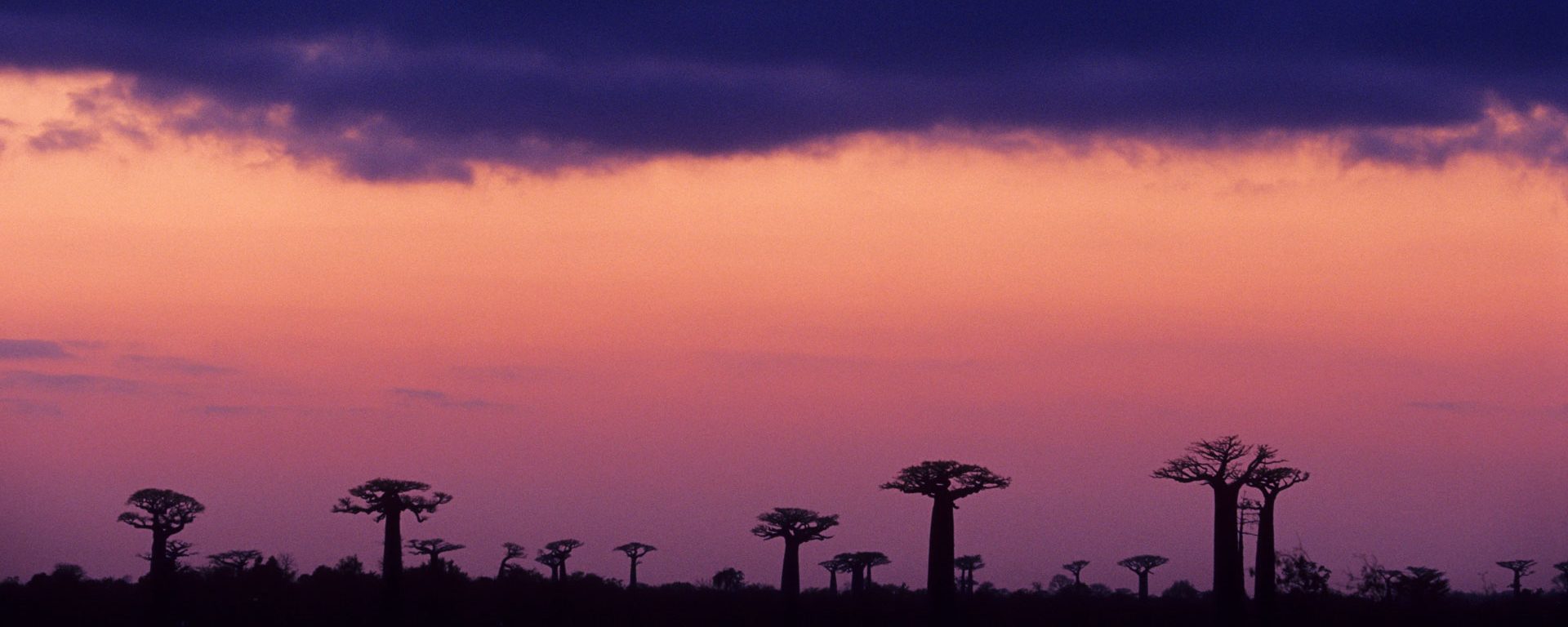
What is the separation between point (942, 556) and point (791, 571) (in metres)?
11.5

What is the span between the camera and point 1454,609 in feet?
206

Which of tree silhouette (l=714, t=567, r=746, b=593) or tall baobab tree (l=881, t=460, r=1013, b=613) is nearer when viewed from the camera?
tall baobab tree (l=881, t=460, r=1013, b=613)

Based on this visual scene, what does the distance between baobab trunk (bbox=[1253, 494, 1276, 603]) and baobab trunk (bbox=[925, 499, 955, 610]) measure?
10.6 m

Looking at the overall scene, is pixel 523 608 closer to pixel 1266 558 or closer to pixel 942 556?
pixel 942 556

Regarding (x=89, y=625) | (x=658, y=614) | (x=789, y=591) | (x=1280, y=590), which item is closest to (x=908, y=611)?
(x=789, y=591)

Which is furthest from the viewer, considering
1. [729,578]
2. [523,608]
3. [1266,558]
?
[729,578]

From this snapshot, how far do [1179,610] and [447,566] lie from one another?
3373 centimetres

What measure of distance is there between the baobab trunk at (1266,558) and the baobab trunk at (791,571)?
20.1 m

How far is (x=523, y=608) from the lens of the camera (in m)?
65.6

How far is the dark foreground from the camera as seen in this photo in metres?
58.8

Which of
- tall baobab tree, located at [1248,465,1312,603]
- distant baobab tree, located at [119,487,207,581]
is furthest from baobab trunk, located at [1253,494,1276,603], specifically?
distant baobab tree, located at [119,487,207,581]

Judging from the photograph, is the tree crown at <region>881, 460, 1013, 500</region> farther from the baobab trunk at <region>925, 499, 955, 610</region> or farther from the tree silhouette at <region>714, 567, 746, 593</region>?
the tree silhouette at <region>714, 567, 746, 593</region>

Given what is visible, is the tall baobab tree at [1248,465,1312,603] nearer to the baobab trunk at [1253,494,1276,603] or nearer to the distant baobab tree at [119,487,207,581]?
the baobab trunk at [1253,494,1276,603]

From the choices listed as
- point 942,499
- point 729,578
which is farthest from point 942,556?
point 729,578
